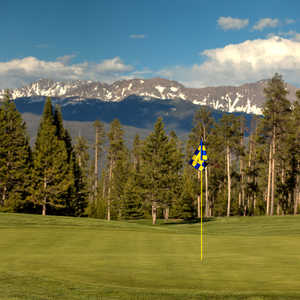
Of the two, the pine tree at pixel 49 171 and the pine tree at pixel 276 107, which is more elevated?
the pine tree at pixel 276 107

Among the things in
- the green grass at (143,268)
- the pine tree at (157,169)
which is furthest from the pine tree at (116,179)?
the green grass at (143,268)

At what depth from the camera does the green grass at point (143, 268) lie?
11.8 m

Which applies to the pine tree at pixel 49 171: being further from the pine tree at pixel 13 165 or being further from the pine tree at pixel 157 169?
the pine tree at pixel 157 169

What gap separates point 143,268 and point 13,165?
4202 cm

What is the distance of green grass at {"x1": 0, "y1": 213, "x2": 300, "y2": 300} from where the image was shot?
38.6 ft

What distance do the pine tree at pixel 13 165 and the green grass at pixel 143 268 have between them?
29.8m

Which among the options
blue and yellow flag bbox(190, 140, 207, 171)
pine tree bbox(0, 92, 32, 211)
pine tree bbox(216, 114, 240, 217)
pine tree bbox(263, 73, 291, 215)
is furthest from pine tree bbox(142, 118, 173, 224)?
blue and yellow flag bbox(190, 140, 207, 171)

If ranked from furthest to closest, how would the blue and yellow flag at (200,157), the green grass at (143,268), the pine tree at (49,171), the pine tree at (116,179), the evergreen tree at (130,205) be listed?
the pine tree at (116,179) < the evergreen tree at (130,205) < the pine tree at (49,171) < the blue and yellow flag at (200,157) < the green grass at (143,268)

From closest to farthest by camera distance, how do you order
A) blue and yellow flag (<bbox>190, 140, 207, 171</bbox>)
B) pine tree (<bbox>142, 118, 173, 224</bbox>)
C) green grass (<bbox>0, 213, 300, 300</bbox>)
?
1. green grass (<bbox>0, 213, 300, 300</bbox>)
2. blue and yellow flag (<bbox>190, 140, 207, 171</bbox>)
3. pine tree (<bbox>142, 118, 173, 224</bbox>)

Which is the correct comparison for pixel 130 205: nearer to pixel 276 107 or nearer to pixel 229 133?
pixel 229 133

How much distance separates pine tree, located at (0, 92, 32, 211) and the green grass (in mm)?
29823

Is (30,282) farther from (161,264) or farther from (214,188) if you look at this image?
(214,188)

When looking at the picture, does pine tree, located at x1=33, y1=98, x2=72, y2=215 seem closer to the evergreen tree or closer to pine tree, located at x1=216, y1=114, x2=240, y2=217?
the evergreen tree

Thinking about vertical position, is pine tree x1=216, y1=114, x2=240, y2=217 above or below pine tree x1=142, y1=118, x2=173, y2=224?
above
